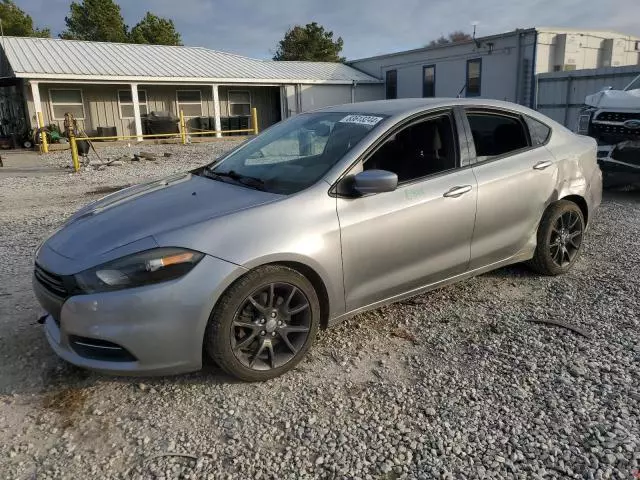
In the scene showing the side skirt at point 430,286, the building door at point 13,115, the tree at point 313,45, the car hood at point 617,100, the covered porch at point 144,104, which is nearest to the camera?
the side skirt at point 430,286

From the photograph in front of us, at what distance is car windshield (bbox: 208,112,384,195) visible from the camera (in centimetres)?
336

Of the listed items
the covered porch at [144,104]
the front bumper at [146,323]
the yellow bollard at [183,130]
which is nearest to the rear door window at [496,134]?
the front bumper at [146,323]

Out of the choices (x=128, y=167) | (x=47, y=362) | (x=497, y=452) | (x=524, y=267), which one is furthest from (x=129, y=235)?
(x=128, y=167)

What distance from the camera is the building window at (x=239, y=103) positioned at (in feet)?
88.7

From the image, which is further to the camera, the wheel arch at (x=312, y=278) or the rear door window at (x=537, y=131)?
the rear door window at (x=537, y=131)

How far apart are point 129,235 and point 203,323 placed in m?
0.65

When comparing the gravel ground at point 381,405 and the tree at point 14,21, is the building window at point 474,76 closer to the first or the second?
the gravel ground at point 381,405

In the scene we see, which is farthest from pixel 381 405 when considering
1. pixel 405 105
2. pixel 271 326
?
pixel 405 105

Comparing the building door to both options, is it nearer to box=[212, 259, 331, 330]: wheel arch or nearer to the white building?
the white building

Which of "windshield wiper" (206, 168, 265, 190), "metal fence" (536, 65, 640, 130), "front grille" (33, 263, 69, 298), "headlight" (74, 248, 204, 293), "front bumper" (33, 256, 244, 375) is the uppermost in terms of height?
"metal fence" (536, 65, 640, 130)

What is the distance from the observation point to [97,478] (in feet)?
7.65

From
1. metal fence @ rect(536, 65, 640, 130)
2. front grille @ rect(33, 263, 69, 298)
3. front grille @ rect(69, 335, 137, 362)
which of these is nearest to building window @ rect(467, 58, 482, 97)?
metal fence @ rect(536, 65, 640, 130)

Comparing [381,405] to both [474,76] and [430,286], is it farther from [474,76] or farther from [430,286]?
[474,76]

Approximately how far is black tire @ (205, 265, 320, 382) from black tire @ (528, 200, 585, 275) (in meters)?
2.32
